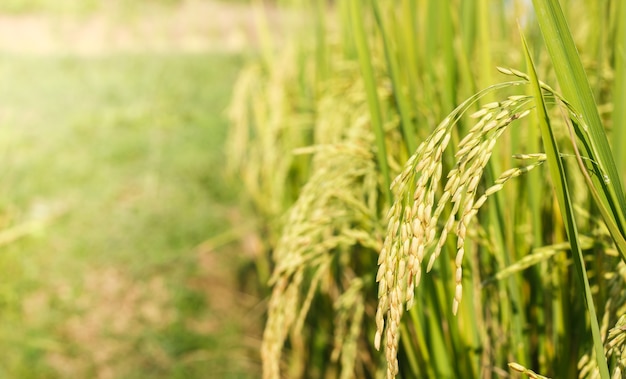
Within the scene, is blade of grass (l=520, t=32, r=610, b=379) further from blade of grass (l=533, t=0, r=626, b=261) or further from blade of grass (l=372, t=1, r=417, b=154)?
blade of grass (l=372, t=1, r=417, b=154)

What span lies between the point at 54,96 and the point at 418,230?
498 centimetres

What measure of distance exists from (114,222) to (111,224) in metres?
0.02

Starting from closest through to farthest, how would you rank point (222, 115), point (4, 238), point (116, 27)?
1. point (4, 238)
2. point (222, 115)
3. point (116, 27)

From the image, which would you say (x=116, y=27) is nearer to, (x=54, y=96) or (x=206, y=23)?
(x=206, y=23)

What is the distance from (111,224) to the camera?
11.6 feet

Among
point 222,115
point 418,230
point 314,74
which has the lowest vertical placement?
point 418,230

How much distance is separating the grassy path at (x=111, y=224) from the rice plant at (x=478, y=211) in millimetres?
1403

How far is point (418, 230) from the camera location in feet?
2.02

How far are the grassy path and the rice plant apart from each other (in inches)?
55.2

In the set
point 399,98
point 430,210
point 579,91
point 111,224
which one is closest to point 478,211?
point 399,98

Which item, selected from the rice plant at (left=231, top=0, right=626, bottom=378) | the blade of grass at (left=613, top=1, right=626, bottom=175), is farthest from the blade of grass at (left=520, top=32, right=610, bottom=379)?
the blade of grass at (left=613, top=1, right=626, bottom=175)

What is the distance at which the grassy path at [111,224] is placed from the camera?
8.78 feet

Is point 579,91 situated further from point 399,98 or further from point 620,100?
point 399,98

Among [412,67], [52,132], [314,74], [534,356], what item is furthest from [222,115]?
[534,356]
